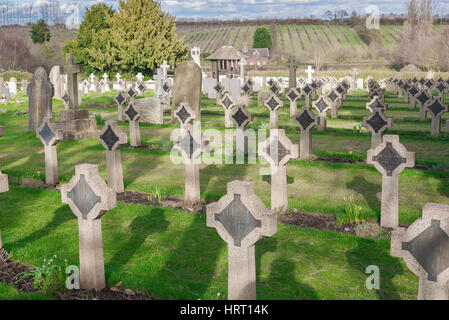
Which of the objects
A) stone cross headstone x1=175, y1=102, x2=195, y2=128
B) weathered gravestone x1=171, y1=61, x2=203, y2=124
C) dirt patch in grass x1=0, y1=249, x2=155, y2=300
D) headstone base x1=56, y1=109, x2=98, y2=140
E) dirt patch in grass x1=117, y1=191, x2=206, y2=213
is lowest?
dirt patch in grass x1=0, y1=249, x2=155, y2=300

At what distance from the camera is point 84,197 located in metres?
5.27

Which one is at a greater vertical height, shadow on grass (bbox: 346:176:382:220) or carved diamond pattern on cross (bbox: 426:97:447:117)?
carved diamond pattern on cross (bbox: 426:97:447:117)

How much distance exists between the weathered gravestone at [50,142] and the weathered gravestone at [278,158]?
4.23 metres

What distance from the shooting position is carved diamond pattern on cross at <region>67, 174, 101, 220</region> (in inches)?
205

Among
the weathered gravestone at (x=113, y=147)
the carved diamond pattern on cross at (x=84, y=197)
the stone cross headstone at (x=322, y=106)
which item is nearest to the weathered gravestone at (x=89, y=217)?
the carved diamond pattern on cross at (x=84, y=197)

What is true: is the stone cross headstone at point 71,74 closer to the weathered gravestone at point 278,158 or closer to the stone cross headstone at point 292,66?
the weathered gravestone at point 278,158

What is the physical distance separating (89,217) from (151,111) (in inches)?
582

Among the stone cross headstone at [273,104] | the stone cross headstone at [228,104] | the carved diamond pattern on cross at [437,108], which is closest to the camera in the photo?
the carved diamond pattern on cross at [437,108]

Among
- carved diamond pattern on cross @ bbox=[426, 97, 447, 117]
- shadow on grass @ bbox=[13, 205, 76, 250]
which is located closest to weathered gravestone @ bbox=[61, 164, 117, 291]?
shadow on grass @ bbox=[13, 205, 76, 250]

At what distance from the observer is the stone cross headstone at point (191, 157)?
8.40 metres

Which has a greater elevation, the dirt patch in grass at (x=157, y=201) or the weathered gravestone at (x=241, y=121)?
the weathered gravestone at (x=241, y=121)

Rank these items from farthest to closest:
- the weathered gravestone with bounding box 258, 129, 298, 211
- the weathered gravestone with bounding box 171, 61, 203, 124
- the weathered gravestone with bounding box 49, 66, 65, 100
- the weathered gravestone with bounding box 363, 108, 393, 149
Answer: the weathered gravestone with bounding box 49, 66, 65, 100 → the weathered gravestone with bounding box 171, 61, 203, 124 → the weathered gravestone with bounding box 363, 108, 393, 149 → the weathered gravestone with bounding box 258, 129, 298, 211

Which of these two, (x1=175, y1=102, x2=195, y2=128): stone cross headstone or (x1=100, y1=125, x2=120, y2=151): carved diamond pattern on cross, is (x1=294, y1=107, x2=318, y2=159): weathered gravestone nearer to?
(x1=175, y1=102, x2=195, y2=128): stone cross headstone
